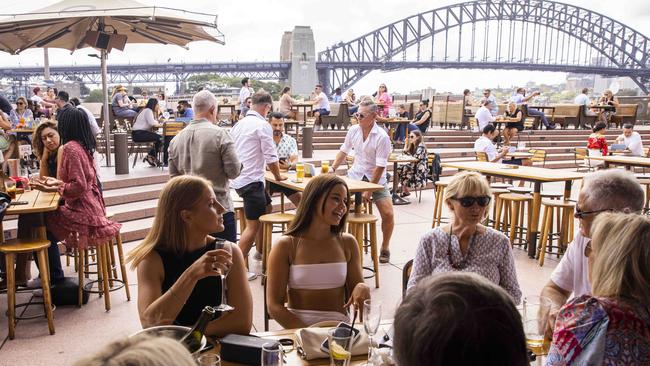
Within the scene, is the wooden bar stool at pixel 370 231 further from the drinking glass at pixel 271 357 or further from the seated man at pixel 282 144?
the drinking glass at pixel 271 357

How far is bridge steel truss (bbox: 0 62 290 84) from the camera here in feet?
249

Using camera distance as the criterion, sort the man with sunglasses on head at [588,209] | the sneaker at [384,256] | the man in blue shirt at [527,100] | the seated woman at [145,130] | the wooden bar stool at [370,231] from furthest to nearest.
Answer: the man in blue shirt at [527,100] < the seated woman at [145,130] < the sneaker at [384,256] < the wooden bar stool at [370,231] < the man with sunglasses on head at [588,209]

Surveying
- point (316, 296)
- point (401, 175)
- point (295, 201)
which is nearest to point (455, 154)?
point (401, 175)

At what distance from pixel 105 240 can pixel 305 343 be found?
3023 mm

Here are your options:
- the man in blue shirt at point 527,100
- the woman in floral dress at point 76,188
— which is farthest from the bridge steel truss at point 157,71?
the woman in floral dress at point 76,188

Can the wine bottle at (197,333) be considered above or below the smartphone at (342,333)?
above

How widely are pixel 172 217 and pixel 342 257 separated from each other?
0.98m

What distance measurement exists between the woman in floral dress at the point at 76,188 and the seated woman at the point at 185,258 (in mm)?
2211

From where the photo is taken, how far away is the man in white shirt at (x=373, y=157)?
221 inches

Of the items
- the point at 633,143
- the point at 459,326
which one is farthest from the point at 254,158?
the point at 633,143

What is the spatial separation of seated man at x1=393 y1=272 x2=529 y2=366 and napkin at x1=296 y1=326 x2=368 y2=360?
904mm

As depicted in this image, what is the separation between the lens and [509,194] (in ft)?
21.8

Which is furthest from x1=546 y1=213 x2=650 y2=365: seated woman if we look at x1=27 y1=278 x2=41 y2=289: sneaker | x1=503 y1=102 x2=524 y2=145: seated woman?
x1=503 y1=102 x2=524 y2=145: seated woman

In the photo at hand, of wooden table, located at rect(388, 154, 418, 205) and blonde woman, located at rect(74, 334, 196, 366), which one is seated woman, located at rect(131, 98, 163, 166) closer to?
wooden table, located at rect(388, 154, 418, 205)
